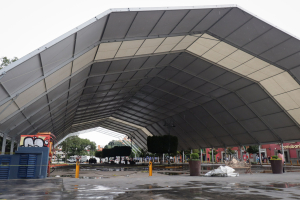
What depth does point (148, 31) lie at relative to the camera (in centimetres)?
1731

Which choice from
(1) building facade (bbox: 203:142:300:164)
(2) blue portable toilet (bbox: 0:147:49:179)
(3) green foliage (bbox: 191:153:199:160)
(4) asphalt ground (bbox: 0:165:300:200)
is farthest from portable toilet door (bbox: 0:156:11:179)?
(1) building facade (bbox: 203:142:300:164)

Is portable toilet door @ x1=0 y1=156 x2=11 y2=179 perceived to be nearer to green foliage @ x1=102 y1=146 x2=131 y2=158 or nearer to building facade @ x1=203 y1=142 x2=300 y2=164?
building facade @ x1=203 y1=142 x2=300 y2=164

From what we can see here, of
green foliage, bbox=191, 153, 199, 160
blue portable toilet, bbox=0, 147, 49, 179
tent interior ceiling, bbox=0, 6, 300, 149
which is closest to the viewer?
blue portable toilet, bbox=0, 147, 49, 179

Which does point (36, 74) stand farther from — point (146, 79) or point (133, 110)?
point (133, 110)

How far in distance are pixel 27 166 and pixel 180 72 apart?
2012cm

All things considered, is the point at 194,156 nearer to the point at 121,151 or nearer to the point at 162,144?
the point at 162,144

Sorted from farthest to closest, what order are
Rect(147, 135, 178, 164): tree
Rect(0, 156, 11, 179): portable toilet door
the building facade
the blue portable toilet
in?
the building facade
Rect(147, 135, 178, 164): tree
the blue portable toilet
Rect(0, 156, 11, 179): portable toilet door

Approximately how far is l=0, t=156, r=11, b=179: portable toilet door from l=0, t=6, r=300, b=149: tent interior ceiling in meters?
2.77

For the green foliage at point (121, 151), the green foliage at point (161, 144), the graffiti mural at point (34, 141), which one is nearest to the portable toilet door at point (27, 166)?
the graffiti mural at point (34, 141)

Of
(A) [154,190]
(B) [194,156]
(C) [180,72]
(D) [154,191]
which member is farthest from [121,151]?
(D) [154,191]

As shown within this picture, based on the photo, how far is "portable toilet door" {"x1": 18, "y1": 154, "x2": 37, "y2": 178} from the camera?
13.8 metres

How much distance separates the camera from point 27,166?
13.9m

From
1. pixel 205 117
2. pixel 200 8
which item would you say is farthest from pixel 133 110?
pixel 200 8

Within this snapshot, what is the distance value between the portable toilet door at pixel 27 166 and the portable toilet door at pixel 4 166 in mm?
670
